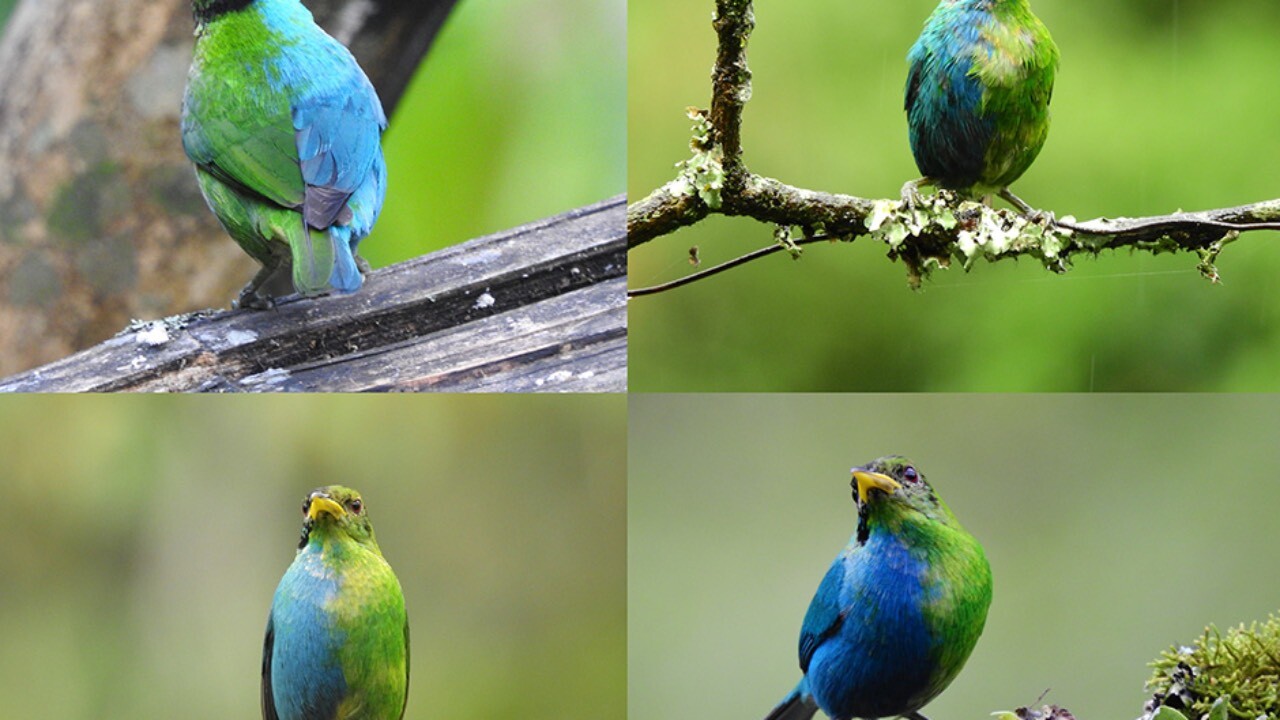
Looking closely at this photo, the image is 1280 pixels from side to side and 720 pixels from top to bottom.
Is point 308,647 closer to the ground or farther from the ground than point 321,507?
closer to the ground

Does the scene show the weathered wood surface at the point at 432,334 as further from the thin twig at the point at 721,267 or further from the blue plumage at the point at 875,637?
the blue plumage at the point at 875,637

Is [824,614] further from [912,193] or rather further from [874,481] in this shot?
[912,193]

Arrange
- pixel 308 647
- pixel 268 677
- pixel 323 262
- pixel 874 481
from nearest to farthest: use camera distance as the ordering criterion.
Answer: pixel 323 262 → pixel 874 481 → pixel 308 647 → pixel 268 677

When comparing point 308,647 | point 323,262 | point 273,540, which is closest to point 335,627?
point 308,647

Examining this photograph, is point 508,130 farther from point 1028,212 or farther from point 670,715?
point 670,715

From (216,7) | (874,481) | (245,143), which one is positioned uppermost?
(216,7)

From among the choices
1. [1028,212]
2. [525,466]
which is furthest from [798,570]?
[1028,212]

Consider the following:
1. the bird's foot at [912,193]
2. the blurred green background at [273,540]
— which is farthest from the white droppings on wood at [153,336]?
the bird's foot at [912,193]

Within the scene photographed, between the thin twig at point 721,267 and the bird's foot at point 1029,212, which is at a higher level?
the bird's foot at point 1029,212
